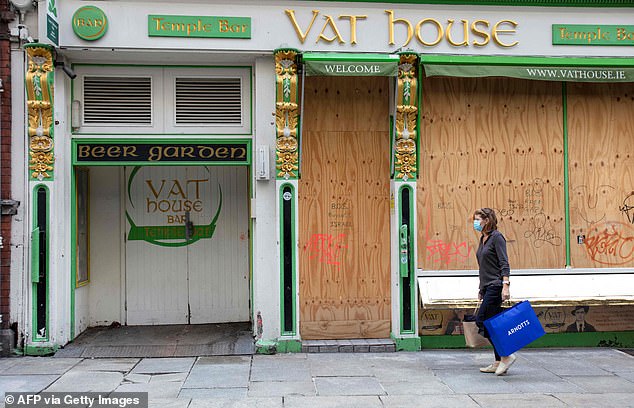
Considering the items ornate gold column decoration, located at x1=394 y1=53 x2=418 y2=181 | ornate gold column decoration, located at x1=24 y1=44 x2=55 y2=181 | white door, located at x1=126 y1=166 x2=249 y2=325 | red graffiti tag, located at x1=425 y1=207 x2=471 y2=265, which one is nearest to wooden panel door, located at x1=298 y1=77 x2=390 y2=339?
ornate gold column decoration, located at x1=394 y1=53 x2=418 y2=181

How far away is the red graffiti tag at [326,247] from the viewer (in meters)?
9.22

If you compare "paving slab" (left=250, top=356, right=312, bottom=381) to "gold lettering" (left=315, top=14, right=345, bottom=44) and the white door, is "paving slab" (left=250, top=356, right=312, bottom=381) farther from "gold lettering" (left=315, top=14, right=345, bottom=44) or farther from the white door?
"gold lettering" (left=315, top=14, right=345, bottom=44)

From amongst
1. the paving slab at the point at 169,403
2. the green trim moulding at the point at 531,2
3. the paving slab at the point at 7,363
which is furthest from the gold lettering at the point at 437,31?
the paving slab at the point at 7,363

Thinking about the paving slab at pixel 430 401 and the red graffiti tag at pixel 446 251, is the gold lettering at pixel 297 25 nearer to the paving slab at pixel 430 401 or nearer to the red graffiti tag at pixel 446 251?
the red graffiti tag at pixel 446 251

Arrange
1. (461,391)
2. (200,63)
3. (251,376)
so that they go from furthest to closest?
(200,63) → (251,376) → (461,391)

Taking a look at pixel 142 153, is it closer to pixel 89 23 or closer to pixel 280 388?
pixel 89 23

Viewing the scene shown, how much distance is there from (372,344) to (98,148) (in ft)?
14.5

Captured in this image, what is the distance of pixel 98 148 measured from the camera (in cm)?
895

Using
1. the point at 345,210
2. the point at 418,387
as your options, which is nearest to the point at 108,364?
the point at 345,210

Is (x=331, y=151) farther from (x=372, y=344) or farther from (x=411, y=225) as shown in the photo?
(x=372, y=344)

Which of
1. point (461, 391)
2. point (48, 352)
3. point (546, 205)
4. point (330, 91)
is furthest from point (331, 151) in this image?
point (48, 352)

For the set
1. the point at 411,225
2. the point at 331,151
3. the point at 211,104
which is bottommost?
the point at 411,225

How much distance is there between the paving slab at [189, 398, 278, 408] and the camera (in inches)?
256

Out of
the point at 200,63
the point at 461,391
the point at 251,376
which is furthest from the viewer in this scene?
the point at 200,63
